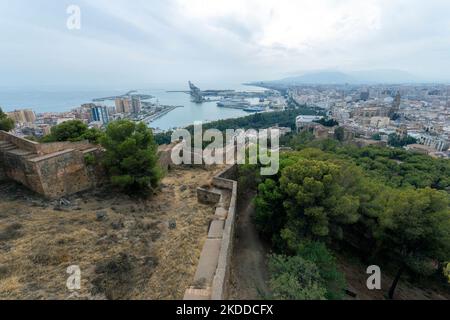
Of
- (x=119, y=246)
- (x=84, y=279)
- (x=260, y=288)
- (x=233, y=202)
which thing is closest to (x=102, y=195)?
(x=119, y=246)

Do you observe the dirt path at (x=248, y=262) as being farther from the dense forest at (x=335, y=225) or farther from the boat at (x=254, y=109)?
the boat at (x=254, y=109)

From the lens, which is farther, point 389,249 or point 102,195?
point 389,249

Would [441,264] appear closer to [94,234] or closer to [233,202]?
[233,202]

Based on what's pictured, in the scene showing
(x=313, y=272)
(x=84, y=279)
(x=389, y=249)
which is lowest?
(x=389, y=249)

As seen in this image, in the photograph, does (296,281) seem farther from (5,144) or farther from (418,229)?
(5,144)

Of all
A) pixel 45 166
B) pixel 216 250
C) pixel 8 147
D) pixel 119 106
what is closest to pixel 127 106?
pixel 119 106

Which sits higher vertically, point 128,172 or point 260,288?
point 128,172
